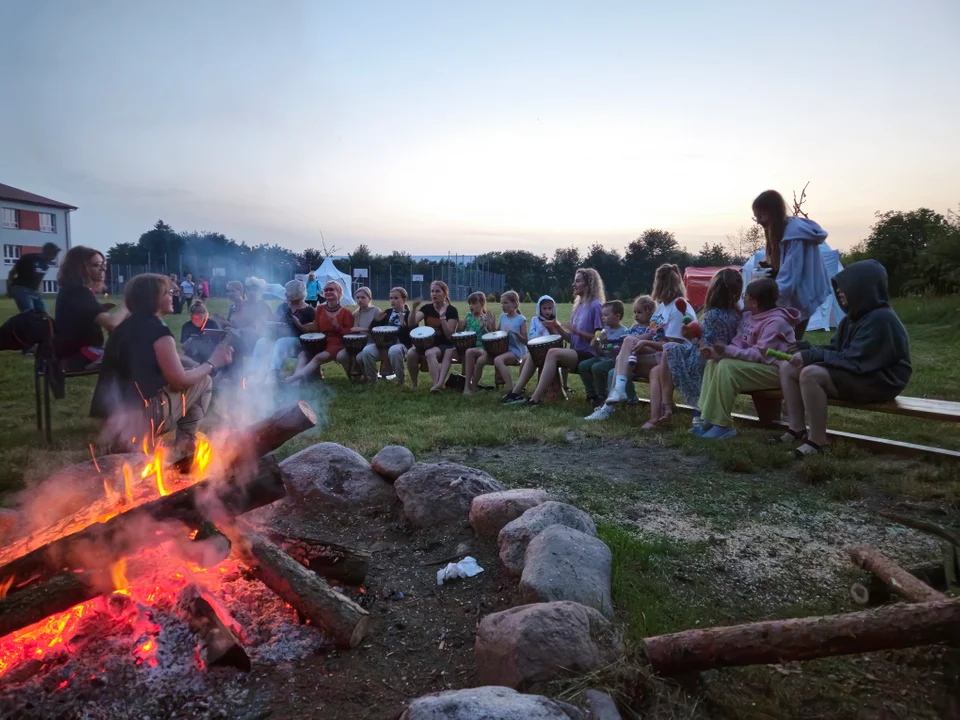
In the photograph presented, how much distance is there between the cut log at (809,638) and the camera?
1.87m

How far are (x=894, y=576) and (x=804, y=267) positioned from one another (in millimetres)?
3881

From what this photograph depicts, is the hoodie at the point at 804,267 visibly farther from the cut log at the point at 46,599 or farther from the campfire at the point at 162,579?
the cut log at the point at 46,599

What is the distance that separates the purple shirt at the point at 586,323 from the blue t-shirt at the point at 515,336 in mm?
854

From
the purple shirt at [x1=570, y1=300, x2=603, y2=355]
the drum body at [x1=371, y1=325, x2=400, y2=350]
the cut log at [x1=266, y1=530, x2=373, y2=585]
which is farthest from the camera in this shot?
the drum body at [x1=371, y1=325, x2=400, y2=350]

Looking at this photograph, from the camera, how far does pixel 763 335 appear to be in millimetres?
5574

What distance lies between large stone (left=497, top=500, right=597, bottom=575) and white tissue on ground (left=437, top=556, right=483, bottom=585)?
0.13 meters

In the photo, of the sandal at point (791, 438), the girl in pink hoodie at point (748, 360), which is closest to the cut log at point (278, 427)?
the girl in pink hoodie at point (748, 360)

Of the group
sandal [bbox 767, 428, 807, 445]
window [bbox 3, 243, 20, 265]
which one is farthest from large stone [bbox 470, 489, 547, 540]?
window [bbox 3, 243, 20, 265]

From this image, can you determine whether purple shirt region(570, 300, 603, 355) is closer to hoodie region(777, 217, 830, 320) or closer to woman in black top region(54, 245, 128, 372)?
hoodie region(777, 217, 830, 320)

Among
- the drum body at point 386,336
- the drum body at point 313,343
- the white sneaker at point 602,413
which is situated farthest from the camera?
the drum body at point 313,343

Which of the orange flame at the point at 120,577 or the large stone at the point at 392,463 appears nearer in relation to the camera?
the orange flame at the point at 120,577

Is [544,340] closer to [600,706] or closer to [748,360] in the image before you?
[748,360]

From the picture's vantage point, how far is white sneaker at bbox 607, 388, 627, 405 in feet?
21.7

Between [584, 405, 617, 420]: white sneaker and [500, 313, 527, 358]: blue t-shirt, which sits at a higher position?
[500, 313, 527, 358]: blue t-shirt
